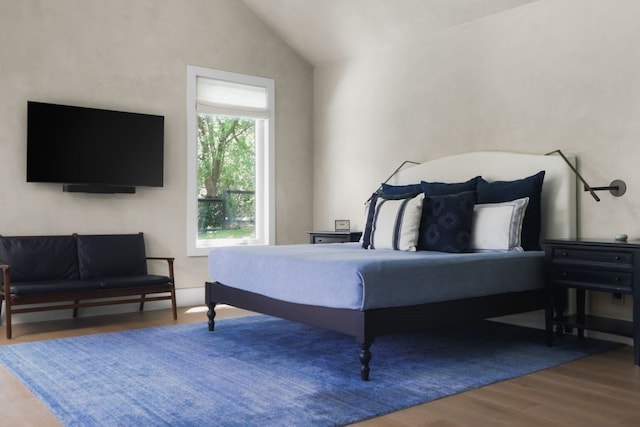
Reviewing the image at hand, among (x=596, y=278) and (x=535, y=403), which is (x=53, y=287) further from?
(x=596, y=278)

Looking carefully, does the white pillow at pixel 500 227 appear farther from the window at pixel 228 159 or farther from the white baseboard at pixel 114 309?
the white baseboard at pixel 114 309

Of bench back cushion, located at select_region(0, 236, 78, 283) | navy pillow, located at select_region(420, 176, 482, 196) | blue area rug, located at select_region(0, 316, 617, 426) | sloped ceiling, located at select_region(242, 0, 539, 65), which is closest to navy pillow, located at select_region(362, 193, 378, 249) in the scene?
navy pillow, located at select_region(420, 176, 482, 196)

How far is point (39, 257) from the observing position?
15.4ft

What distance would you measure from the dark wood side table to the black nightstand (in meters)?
2.06

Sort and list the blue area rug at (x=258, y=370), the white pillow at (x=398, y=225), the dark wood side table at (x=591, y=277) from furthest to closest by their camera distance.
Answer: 1. the white pillow at (x=398, y=225)
2. the dark wood side table at (x=591, y=277)
3. the blue area rug at (x=258, y=370)

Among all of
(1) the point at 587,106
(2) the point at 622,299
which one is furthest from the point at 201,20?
(2) the point at 622,299

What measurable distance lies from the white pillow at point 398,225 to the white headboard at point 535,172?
0.68 metres

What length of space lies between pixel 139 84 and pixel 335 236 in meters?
2.31

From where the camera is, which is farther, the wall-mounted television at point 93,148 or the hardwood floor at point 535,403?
the wall-mounted television at point 93,148

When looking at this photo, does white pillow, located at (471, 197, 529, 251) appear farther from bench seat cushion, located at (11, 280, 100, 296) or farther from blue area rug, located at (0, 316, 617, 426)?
bench seat cushion, located at (11, 280, 100, 296)

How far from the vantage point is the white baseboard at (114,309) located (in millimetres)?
4848

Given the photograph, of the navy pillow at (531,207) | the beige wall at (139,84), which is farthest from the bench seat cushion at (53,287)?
the navy pillow at (531,207)

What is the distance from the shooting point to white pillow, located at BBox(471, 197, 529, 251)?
4023 mm

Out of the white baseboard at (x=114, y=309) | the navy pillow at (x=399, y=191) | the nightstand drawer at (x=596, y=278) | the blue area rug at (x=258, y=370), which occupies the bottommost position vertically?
the blue area rug at (x=258, y=370)
